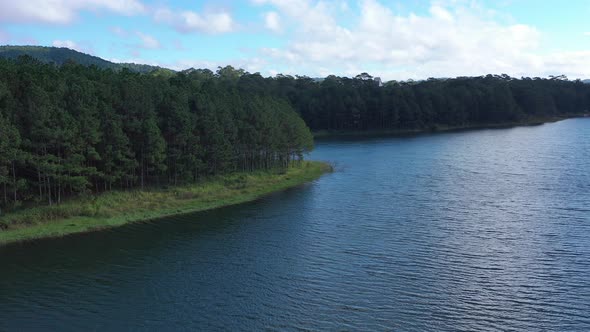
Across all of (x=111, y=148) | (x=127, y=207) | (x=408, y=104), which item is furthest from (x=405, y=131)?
(x=111, y=148)

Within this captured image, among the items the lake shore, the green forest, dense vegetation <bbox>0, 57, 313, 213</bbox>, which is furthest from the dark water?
the lake shore

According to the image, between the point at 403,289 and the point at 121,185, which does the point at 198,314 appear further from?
the point at 121,185

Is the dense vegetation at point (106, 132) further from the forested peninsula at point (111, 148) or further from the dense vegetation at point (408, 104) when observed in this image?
the dense vegetation at point (408, 104)

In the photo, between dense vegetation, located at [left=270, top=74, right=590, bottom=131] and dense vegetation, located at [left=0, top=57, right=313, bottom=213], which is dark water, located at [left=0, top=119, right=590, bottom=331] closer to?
dense vegetation, located at [left=0, top=57, right=313, bottom=213]

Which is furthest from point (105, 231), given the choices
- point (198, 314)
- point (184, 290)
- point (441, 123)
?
point (441, 123)

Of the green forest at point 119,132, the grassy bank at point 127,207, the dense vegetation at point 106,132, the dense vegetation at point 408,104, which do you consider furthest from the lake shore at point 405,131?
A: the grassy bank at point 127,207

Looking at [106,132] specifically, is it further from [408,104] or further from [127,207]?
[408,104]
